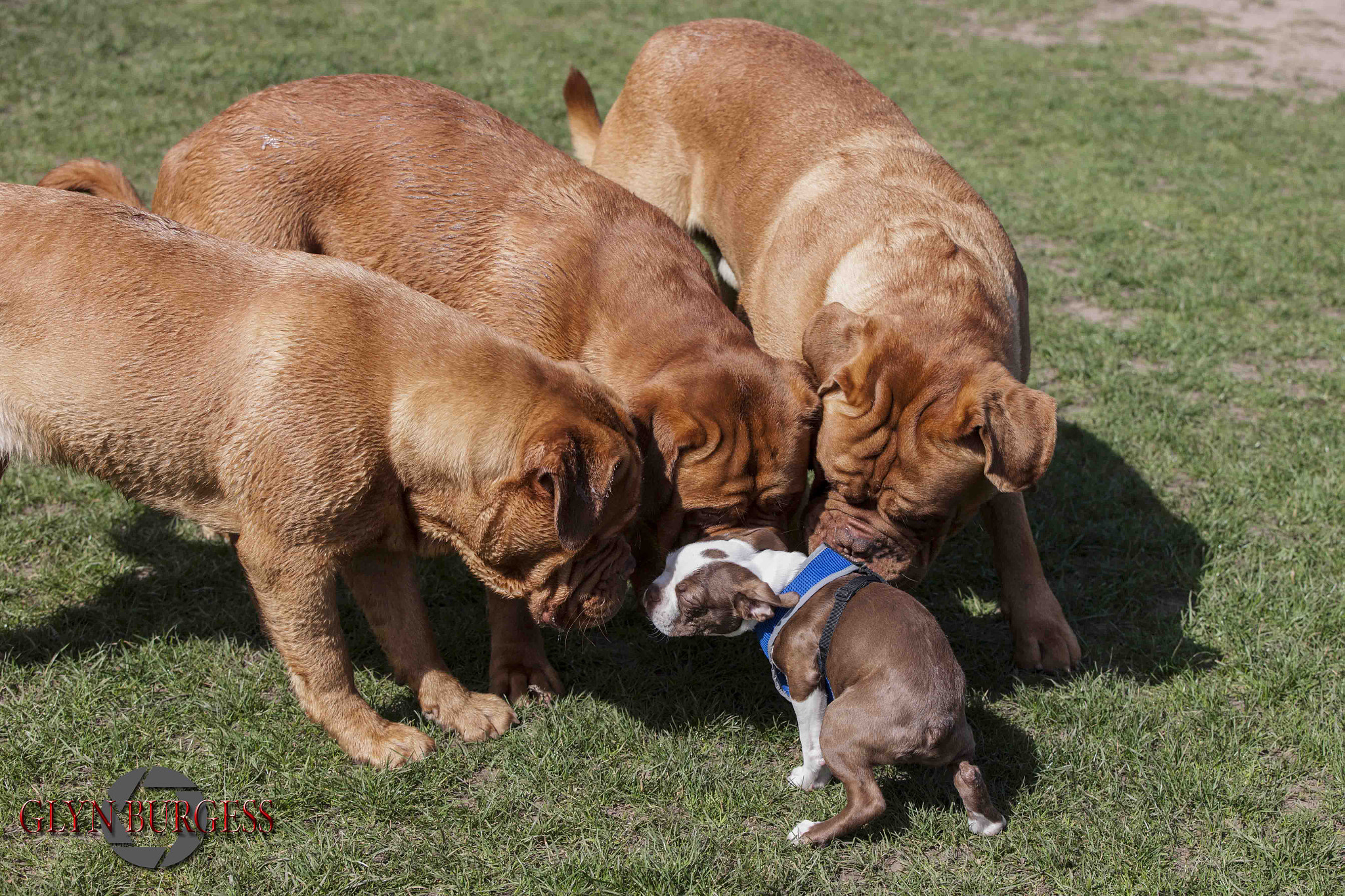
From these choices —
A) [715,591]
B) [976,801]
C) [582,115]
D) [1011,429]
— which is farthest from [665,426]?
[582,115]

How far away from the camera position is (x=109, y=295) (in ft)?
12.8

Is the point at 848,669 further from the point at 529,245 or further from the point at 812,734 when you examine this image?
the point at 529,245

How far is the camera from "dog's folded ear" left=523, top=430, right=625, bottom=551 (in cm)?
363

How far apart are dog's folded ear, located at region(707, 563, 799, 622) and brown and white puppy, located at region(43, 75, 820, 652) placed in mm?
244

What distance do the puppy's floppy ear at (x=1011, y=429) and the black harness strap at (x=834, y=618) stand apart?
60cm

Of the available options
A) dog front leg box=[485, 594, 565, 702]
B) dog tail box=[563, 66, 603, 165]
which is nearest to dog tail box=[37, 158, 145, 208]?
dog front leg box=[485, 594, 565, 702]

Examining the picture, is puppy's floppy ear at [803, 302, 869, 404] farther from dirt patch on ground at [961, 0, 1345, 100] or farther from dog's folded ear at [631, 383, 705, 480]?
dirt patch on ground at [961, 0, 1345, 100]

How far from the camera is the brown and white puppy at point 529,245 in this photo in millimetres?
4082

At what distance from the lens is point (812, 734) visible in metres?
3.98

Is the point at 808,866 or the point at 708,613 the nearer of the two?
the point at 808,866

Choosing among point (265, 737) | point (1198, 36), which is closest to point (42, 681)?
point (265, 737)

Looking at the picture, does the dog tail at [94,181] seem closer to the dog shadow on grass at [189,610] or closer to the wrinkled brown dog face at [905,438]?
the dog shadow on grass at [189,610]

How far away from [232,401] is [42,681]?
1495mm

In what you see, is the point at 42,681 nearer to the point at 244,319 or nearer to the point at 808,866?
the point at 244,319
